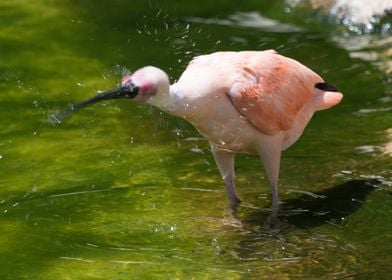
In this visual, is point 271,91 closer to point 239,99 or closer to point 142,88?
point 239,99

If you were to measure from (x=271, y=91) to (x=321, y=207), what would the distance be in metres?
0.80

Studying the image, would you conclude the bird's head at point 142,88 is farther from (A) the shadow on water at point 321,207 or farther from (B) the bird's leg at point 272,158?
(A) the shadow on water at point 321,207

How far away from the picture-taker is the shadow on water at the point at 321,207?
598cm

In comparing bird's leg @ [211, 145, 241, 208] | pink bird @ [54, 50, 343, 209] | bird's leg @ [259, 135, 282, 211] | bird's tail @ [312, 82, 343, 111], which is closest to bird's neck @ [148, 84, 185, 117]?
pink bird @ [54, 50, 343, 209]

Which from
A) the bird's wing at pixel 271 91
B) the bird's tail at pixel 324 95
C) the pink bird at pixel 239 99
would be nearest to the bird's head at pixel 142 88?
the pink bird at pixel 239 99

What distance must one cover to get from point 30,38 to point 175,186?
3690mm

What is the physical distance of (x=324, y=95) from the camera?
6.52m

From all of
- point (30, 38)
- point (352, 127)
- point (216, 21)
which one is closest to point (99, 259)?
point (352, 127)

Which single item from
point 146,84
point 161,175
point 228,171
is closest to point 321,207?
point 228,171

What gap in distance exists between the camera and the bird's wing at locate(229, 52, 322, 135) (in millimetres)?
5727

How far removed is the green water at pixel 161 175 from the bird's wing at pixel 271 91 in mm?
603

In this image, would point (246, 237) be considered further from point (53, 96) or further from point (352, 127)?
point (53, 96)

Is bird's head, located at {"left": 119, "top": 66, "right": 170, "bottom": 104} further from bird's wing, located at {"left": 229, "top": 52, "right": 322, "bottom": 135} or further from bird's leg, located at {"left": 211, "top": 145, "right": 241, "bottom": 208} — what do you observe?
bird's leg, located at {"left": 211, "top": 145, "right": 241, "bottom": 208}

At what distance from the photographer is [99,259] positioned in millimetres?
5375
